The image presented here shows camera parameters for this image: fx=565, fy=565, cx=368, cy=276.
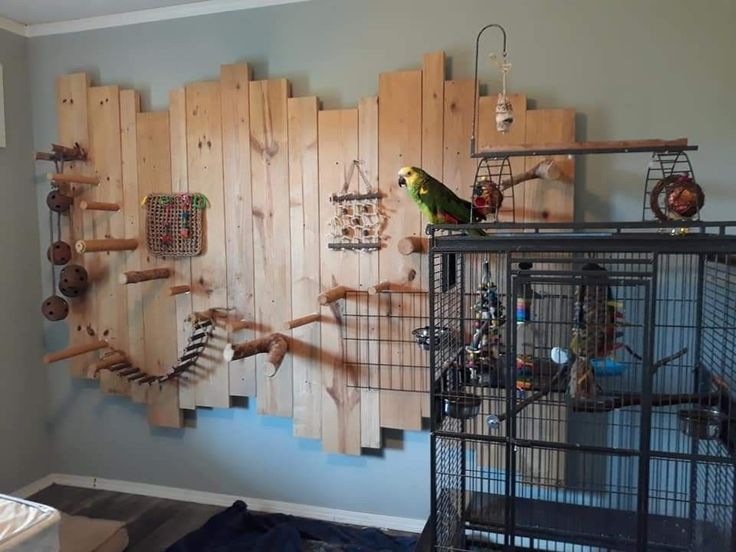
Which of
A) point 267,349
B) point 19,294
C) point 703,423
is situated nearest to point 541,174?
point 703,423

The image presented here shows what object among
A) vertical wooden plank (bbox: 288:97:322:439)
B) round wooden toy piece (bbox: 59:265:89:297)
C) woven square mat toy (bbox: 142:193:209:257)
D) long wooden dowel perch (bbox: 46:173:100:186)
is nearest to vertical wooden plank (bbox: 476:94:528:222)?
vertical wooden plank (bbox: 288:97:322:439)

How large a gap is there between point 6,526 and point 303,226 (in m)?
1.51

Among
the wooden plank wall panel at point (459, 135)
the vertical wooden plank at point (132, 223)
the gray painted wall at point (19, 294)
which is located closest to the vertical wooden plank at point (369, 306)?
the wooden plank wall panel at point (459, 135)

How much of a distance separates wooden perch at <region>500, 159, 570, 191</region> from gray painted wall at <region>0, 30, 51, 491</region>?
2.44 meters

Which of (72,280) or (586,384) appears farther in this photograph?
(72,280)

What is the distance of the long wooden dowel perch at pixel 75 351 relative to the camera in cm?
256

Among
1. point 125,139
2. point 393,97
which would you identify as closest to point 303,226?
point 393,97

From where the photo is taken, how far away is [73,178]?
2.70m

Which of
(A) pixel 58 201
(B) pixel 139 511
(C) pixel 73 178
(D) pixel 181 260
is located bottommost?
(B) pixel 139 511

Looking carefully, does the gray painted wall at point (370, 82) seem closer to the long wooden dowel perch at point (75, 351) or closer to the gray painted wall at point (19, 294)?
the gray painted wall at point (19, 294)

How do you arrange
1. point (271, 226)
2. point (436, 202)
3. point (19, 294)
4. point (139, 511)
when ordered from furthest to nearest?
point (19, 294), point (139, 511), point (271, 226), point (436, 202)

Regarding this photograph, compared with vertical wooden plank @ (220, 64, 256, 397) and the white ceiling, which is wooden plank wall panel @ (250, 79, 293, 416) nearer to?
vertical wooden plank @ (220, 64, 256, 397)

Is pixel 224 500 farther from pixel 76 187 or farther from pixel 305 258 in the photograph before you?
pixel 76 187

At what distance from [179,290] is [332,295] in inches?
31.5
